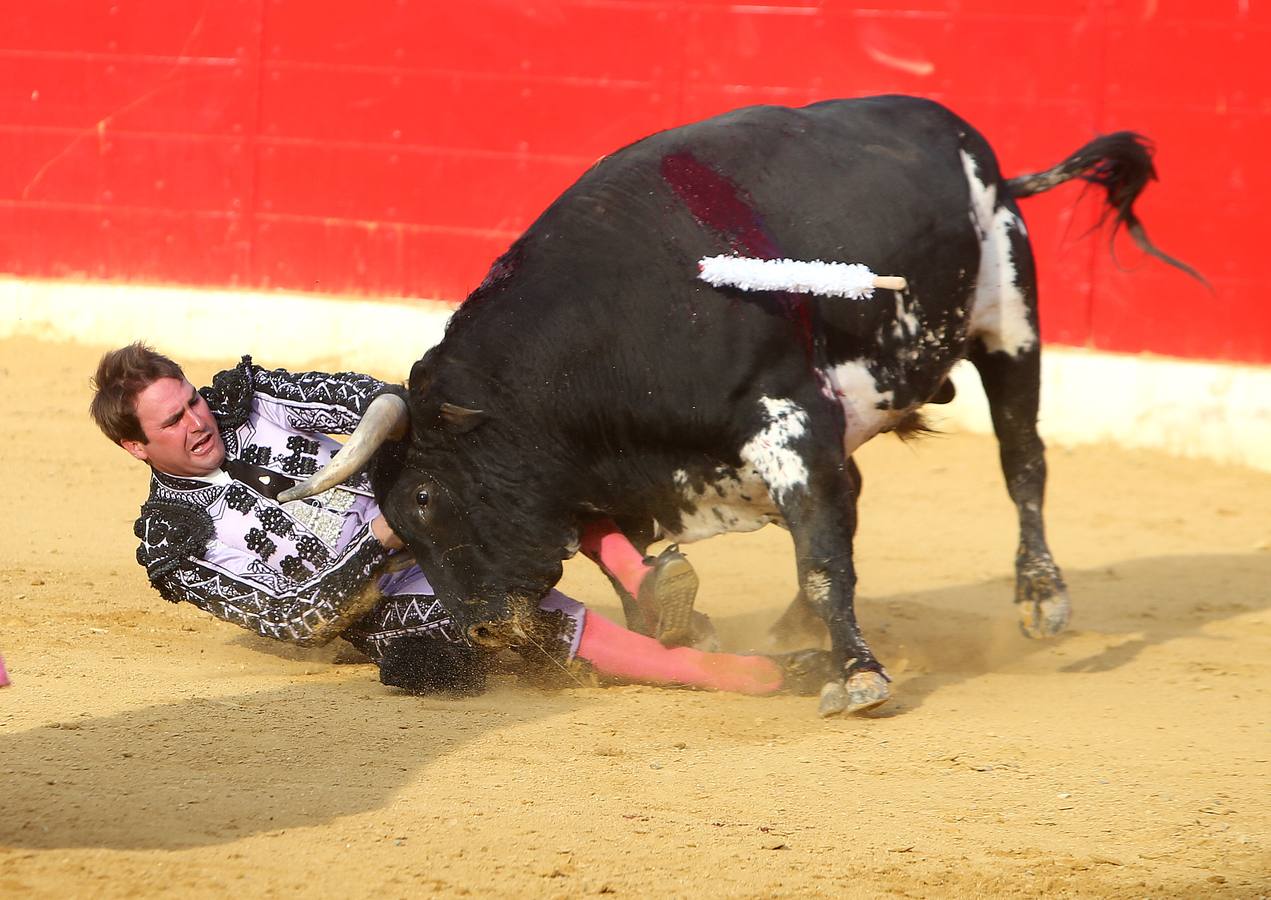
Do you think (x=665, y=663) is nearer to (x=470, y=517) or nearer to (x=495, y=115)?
(x=470, y=517)

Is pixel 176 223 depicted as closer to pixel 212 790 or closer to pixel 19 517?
pixel 19 517

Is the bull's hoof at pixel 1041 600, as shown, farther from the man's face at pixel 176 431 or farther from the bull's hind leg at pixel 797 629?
the man's face at pixel 176 431

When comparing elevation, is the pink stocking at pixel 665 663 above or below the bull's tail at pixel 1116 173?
below

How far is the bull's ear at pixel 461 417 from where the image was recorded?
3818mm

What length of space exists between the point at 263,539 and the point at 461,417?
0.56 meters

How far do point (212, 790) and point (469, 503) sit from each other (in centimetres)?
103

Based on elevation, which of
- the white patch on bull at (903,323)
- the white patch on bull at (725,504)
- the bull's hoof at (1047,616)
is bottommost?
the bull's hoof at (1047,616)

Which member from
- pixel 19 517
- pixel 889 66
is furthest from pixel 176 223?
pixel 889 66

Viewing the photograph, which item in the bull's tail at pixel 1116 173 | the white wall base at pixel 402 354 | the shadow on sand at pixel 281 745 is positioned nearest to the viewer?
the shadow on sand at pixel 281 745

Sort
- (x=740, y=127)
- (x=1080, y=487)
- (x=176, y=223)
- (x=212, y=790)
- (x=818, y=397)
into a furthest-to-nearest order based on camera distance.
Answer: (x=176, y=223), (x=1080, y=487), (x=740, y=127), (x=818, y=397), (x=212, y=790)

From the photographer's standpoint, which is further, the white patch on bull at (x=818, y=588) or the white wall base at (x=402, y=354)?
the white wall base at (x=402, y=354)

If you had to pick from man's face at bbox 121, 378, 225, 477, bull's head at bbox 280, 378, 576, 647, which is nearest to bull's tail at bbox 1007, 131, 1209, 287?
bull's head at bbox 280, 378, 576, 647

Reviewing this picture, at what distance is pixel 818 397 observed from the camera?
12.9 feet

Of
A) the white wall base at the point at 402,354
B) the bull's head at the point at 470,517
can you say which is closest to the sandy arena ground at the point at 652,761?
the bull's head at the point at 470,517
